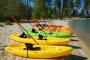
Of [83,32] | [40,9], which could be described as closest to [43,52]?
[83,32]

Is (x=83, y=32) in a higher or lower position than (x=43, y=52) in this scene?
lower

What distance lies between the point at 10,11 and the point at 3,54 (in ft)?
99.3

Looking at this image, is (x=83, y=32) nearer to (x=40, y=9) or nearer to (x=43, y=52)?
(x=43, y=52)

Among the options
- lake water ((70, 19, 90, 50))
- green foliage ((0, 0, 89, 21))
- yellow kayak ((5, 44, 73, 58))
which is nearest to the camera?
yellow kayak ((5, 44, 73, 58))

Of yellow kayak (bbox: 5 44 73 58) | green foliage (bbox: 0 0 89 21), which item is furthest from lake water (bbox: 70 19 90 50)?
green foliage (bbox: 0 0 89 21)

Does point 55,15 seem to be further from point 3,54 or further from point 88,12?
point 3,54

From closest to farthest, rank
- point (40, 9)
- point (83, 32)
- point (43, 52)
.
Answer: point (43, 52) < point (83, 32) < point (40, 9)

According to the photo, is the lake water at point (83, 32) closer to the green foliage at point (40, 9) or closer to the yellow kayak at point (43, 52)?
the yellow kayak at point (43, 52)

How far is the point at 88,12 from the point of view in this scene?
81.6 m

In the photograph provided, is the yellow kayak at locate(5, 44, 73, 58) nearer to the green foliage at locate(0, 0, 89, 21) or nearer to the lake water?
the lake water

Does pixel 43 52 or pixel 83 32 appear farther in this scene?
pixel 83 32

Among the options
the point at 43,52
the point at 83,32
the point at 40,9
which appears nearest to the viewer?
the point at 43,52

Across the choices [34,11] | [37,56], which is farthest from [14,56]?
[34,11]

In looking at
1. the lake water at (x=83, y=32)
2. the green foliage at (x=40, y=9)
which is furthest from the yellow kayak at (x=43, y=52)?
the green foliage at (x=40, y=9)
